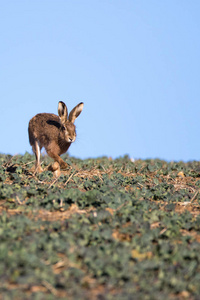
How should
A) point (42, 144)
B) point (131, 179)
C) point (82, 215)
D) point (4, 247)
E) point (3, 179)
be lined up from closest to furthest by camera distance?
point (4, 247) < point (82, 215) < point (3, 179) < point (131, 179) < point (42, 144)

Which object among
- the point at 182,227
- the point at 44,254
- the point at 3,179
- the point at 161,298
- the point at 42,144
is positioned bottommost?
the point at 161,298

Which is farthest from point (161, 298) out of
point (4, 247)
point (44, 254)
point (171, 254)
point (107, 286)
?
point (4, 247)

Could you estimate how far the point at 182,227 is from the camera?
21.2 feet

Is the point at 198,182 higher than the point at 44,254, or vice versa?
the point at 198,182

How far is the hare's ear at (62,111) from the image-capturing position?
1110cm

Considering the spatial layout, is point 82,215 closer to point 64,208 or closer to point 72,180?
point 64,208

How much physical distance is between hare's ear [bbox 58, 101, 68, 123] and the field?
3142 mm

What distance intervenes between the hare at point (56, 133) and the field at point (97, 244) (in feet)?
9.11

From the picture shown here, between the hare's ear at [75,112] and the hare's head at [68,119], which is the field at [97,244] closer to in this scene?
the hare's head at [68,119]

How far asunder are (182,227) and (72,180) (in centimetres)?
341

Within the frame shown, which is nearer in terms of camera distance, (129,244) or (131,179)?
(129,244)

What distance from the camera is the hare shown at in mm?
11141

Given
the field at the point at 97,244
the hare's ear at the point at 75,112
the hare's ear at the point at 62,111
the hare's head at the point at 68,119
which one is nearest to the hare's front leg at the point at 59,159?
the hare's head at the point at 68,119

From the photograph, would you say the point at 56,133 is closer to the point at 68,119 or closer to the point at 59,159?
the point at 68,119
